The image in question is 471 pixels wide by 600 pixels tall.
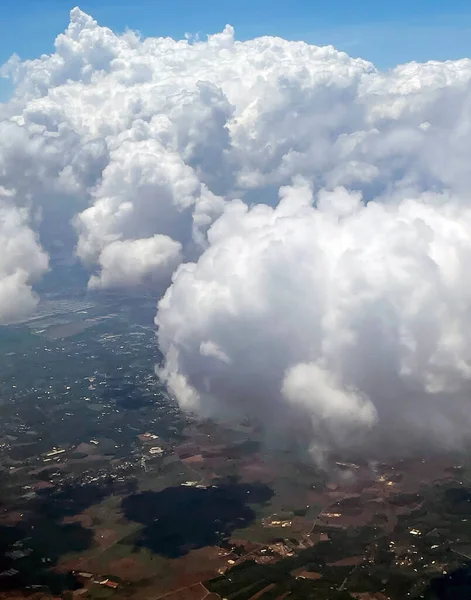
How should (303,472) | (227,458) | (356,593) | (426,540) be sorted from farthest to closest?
(227,458)
(303,472)
(426,540)
(356,593)

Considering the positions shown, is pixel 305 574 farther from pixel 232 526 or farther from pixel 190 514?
pixel 190 514

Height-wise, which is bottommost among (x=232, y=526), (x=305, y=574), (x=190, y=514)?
(x=305, y=574)

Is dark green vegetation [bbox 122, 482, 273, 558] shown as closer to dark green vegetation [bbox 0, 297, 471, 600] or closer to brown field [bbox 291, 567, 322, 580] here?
dark green vegetation [bbox 0, 297, 471, 600]

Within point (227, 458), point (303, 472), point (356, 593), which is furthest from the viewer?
point (227, 458)

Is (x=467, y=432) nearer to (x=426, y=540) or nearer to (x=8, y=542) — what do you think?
(x=426, y=540)

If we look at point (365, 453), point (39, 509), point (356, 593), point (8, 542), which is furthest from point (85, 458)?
point (356, 593)

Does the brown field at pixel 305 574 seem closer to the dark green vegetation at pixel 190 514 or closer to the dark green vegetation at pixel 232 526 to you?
the dark green vegetation at pixel 232 526

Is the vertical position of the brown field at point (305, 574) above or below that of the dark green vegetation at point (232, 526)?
below

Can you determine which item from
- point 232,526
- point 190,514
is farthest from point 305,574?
point 190,514

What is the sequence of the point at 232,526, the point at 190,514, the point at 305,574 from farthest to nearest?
the point at 190,514
the point at 232,526
the point at 305,574

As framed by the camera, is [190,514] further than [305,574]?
Yes

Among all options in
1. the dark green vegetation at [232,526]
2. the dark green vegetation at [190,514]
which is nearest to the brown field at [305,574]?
the dark green vegetation at [232,526]
